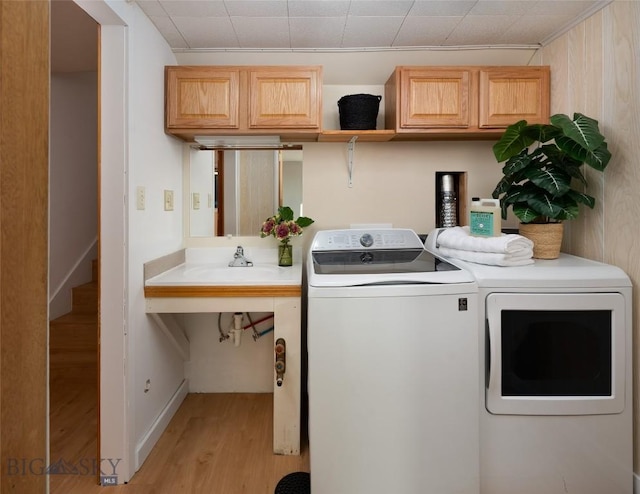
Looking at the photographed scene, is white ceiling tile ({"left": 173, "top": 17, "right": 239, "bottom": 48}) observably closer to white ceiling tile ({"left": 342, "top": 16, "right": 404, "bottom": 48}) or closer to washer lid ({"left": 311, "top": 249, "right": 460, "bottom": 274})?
white ceiling tile ({"left": 342, "top": 16, "right": 404, "bottom": 48})

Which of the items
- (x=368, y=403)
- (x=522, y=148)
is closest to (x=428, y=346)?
(x=368, y=403)

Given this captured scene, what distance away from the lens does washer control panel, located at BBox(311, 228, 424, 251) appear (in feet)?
7.14

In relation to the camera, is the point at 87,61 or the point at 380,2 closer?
the point at 380,2

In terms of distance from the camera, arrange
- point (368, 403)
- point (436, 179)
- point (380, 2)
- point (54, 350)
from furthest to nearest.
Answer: point (54, 350) → point (436, 179) → point (380, 2) → point (368, 403)

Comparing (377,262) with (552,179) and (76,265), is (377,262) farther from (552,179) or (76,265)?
(76,265)

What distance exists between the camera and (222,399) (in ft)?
8.36

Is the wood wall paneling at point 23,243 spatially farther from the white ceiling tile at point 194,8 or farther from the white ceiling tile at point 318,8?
the white ceiling tile at point 318,8

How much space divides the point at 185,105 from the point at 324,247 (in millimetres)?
1119

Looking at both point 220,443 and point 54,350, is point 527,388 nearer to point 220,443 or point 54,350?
point 220,443

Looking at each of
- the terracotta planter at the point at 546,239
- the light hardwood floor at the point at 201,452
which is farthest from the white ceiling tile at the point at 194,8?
the light hardwood floor at the point at 201,452

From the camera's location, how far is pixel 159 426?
2.10 metres

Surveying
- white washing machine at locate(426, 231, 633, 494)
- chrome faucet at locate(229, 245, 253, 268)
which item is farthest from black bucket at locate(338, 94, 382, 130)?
white washing machine at locate(426, 231, 633, 494)

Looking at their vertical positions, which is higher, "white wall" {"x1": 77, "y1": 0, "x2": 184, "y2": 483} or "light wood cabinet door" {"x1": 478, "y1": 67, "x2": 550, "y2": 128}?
"light wood cabinet door" {"x1": 478, "y1": 67, "x2": 550, "y2": 128}

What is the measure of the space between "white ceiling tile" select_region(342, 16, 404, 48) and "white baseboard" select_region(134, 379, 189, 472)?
2395 mm
